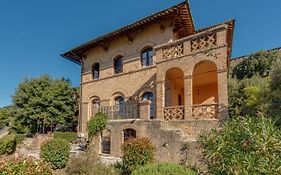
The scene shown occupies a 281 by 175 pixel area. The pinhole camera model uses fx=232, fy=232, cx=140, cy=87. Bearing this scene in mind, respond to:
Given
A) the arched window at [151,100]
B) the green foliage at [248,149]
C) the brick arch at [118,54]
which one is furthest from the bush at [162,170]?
the brick arch at [118,54]

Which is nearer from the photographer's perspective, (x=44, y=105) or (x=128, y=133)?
(x=128, y=133)

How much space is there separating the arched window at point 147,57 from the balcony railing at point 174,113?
534cm

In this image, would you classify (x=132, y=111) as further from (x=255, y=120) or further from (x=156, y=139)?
(x=255, y=120)

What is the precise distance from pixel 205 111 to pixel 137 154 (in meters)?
4.12

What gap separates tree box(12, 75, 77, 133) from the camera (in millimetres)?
22547

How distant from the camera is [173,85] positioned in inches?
644

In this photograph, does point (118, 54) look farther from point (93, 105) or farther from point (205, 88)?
point (205, 88)

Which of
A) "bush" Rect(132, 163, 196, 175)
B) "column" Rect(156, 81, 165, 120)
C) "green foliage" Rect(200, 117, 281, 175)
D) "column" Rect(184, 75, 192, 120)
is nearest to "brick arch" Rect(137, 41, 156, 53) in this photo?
"column" Rect(156, 81, 165, 120)

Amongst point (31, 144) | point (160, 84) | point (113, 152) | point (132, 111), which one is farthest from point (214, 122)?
point (31, 144)

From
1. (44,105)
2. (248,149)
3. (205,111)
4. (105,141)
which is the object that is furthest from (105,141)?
(44,105)

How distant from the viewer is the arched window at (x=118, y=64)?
19206 millimetres

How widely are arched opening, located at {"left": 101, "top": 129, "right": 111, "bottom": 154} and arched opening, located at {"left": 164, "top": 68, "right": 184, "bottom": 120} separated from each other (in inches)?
151

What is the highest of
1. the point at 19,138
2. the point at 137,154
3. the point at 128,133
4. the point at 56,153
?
the point at 128,133

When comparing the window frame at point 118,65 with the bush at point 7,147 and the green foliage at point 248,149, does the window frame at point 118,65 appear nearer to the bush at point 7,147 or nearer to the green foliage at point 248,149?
the bush at point 7,147
